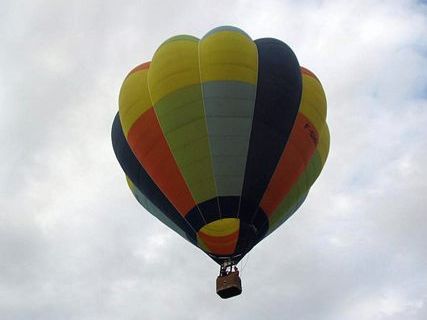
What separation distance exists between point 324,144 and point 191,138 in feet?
18.5

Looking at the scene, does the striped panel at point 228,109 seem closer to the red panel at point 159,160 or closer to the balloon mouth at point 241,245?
the balloon mouth at point 241,245

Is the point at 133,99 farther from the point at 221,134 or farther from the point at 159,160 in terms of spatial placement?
the point at 221,134

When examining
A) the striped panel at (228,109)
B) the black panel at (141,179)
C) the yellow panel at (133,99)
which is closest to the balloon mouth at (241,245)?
the striped panel at (228,109)

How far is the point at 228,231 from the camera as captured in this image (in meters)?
21.5

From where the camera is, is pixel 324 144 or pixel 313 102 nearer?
pixel 313 102

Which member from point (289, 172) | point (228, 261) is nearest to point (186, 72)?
point (289, 172)

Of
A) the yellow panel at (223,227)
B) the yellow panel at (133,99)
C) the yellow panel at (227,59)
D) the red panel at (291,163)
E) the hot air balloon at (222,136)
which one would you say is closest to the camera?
the yellow panel at (223,227)

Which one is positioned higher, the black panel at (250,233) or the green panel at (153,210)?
the green panel at (153,210)

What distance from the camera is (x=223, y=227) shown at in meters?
21.5

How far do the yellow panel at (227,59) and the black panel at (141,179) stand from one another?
3.99 meters

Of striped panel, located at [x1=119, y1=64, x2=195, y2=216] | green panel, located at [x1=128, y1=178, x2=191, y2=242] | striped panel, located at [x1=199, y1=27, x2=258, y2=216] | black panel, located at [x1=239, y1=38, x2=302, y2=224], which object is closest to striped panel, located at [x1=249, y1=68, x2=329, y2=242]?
black panel, located at [x1=239, y1=38, x2=302, y2=224]

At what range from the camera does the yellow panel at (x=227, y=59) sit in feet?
72.3

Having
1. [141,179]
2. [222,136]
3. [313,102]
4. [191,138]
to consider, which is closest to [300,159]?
[313,102]

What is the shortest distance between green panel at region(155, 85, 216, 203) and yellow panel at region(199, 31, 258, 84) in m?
0.77
